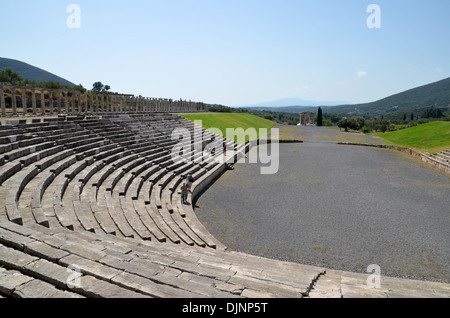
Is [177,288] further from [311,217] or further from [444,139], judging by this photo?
[444,139]

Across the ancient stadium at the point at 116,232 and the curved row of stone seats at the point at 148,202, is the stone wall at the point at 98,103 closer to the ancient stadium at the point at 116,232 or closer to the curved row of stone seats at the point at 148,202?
the ancient stadium at the point at 116,232

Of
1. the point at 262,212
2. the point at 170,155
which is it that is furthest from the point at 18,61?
the point at 262,212

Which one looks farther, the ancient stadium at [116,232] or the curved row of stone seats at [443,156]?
the curved row of stone seats at [443,156]

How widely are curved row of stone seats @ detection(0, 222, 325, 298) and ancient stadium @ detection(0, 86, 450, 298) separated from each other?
0.06ft

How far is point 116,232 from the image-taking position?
8109 mm

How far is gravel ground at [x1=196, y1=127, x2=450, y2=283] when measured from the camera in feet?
30.4

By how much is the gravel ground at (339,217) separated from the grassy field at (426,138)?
12.1 m

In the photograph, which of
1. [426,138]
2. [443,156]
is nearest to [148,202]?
[443,156]

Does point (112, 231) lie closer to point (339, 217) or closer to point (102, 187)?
point (102, 187)

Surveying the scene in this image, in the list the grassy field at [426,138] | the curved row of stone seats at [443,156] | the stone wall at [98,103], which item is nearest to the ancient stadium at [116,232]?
the stone wall at [98,103]

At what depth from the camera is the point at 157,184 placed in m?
14.8

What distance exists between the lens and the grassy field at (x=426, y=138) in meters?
31.8

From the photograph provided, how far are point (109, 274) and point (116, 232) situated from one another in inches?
169
